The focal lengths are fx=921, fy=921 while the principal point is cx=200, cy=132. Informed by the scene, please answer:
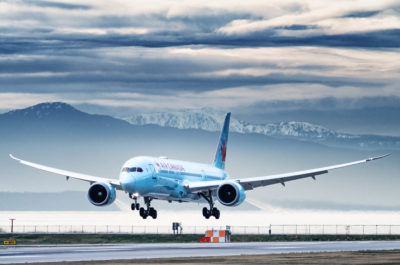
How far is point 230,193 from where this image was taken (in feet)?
384

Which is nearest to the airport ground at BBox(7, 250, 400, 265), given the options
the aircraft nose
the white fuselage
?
the aircraft nose

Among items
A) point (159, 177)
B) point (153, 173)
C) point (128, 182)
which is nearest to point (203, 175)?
point (159, 177)

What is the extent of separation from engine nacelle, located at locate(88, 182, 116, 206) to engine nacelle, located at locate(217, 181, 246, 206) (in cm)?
1363

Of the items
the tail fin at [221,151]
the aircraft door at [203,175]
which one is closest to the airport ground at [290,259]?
the aircraft door at [203,175]

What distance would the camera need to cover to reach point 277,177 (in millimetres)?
120938

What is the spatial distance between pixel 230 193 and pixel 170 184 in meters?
8.15

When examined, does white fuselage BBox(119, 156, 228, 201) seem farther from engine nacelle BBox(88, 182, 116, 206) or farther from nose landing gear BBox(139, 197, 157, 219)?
engine nacelle BBox(88, 182, 116, 206)

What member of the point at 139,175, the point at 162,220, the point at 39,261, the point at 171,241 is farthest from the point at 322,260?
the point at 162,220

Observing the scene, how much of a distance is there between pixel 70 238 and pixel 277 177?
36.4 metres

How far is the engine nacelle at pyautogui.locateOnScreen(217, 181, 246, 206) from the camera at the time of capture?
116 metres

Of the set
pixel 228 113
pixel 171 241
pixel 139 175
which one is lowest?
pixel 171 241

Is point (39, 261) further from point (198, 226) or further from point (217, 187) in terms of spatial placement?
point (198, 226)

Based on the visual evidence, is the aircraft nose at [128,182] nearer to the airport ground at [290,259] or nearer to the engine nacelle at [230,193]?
the engine nacelle at [230,193]

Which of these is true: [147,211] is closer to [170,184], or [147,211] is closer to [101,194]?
[170,184]
